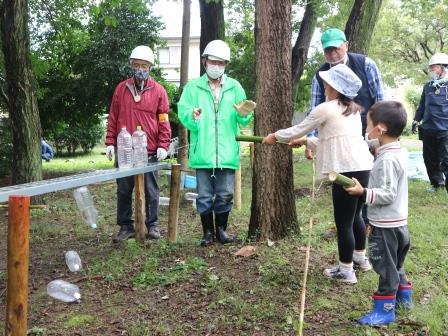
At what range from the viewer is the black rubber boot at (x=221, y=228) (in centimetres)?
509

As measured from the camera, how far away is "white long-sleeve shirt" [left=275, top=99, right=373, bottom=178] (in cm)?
365

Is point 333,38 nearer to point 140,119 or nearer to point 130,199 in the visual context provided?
point 140,119

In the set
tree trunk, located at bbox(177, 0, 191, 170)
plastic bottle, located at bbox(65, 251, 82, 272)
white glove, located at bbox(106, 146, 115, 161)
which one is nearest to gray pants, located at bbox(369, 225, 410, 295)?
plastic bottle, located at bbox(65, 251, 82, 272)

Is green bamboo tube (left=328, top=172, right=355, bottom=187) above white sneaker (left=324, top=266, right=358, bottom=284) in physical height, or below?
above

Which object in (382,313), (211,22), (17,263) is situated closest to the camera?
(17,263)

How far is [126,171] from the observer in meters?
4.50

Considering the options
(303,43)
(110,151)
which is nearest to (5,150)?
(303,43)

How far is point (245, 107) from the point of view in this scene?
4.76m

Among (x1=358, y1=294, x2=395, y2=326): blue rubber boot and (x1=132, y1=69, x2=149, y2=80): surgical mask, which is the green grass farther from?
(x1=132, y1=69, x2=149, y2=80): surgical mask

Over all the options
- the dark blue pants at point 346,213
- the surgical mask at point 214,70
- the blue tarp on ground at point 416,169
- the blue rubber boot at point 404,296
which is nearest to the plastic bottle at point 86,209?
the surgical mask at point 214,70

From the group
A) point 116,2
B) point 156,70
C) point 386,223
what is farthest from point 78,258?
point 156,70

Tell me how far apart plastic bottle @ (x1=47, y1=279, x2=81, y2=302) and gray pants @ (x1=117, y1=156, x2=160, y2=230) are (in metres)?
1.43

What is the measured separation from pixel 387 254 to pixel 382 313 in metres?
0.39

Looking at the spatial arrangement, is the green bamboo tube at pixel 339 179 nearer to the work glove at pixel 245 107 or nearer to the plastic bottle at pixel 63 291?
the work glove at pixel 245 107
